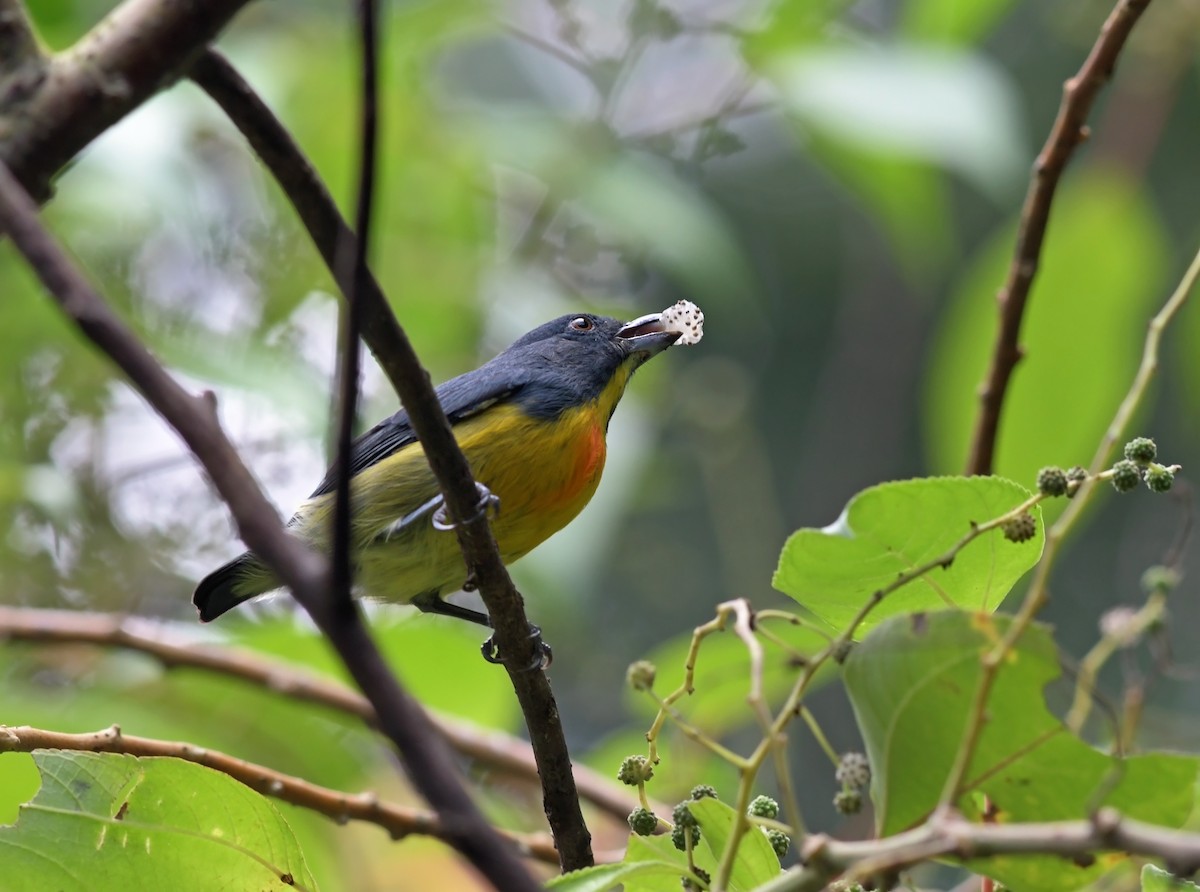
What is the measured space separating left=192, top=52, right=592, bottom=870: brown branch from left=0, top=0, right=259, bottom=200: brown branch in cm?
11

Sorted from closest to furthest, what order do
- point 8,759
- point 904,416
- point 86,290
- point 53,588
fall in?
point 86,290 → point 8,759 → point 53,588 → point 904,416

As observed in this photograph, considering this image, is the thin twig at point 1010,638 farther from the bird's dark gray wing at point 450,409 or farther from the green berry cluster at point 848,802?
the bird's dark gray wing at point 450,409

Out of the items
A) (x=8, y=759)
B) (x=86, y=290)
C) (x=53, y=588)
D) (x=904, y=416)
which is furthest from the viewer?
(x=904, y=416)

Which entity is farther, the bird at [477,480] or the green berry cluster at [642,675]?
the bird at [477,480]

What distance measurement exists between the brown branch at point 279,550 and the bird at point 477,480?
249 cm

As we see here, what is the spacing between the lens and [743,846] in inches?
64.4

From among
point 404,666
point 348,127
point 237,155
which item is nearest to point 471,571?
point 404,666

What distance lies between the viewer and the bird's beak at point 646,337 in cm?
421

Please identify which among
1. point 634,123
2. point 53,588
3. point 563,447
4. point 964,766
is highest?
point 634,123

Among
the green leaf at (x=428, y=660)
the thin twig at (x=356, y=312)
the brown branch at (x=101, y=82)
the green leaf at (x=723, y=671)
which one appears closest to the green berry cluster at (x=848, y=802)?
the thin twig at (x=356, y=312)

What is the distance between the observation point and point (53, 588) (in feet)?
15.1

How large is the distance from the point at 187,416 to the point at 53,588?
395cm

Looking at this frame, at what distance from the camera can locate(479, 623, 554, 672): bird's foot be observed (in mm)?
2250

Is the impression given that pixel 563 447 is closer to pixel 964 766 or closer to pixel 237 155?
pixel 237 155
